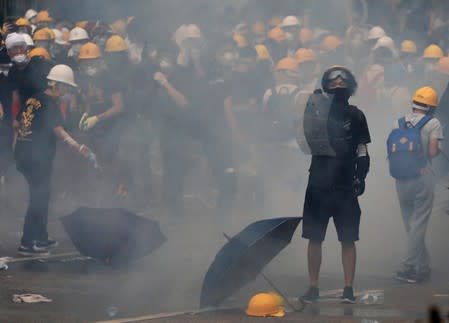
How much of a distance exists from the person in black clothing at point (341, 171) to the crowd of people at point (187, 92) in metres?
2.43


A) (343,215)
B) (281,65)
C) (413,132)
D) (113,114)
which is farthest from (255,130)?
(343,215)

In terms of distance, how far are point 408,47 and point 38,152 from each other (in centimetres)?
515

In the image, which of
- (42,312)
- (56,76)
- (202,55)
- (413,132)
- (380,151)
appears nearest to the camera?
(42,312)

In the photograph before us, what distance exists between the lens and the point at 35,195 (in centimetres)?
893

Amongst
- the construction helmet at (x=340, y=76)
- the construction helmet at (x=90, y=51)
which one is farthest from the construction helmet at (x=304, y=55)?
the construction helmet at (x=340, y=76)

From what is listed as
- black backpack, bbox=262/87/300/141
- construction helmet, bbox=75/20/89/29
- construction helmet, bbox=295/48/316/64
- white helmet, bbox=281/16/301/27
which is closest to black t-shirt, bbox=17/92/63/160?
construction helmet, bbox=75/20/89/29

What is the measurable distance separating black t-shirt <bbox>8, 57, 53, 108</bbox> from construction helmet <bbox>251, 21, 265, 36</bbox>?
8.82 ft

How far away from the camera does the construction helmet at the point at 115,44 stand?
988 centimetres

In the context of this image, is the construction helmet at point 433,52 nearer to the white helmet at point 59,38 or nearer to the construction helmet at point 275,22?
the construction helmet at point 275,22

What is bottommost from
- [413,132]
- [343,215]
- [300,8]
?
[343,215]

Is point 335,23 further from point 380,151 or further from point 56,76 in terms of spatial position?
point 56,76

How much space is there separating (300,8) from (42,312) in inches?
246

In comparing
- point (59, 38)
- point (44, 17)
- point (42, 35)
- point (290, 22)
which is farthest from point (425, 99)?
point (44, 17)

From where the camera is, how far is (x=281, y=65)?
11.7 meters
